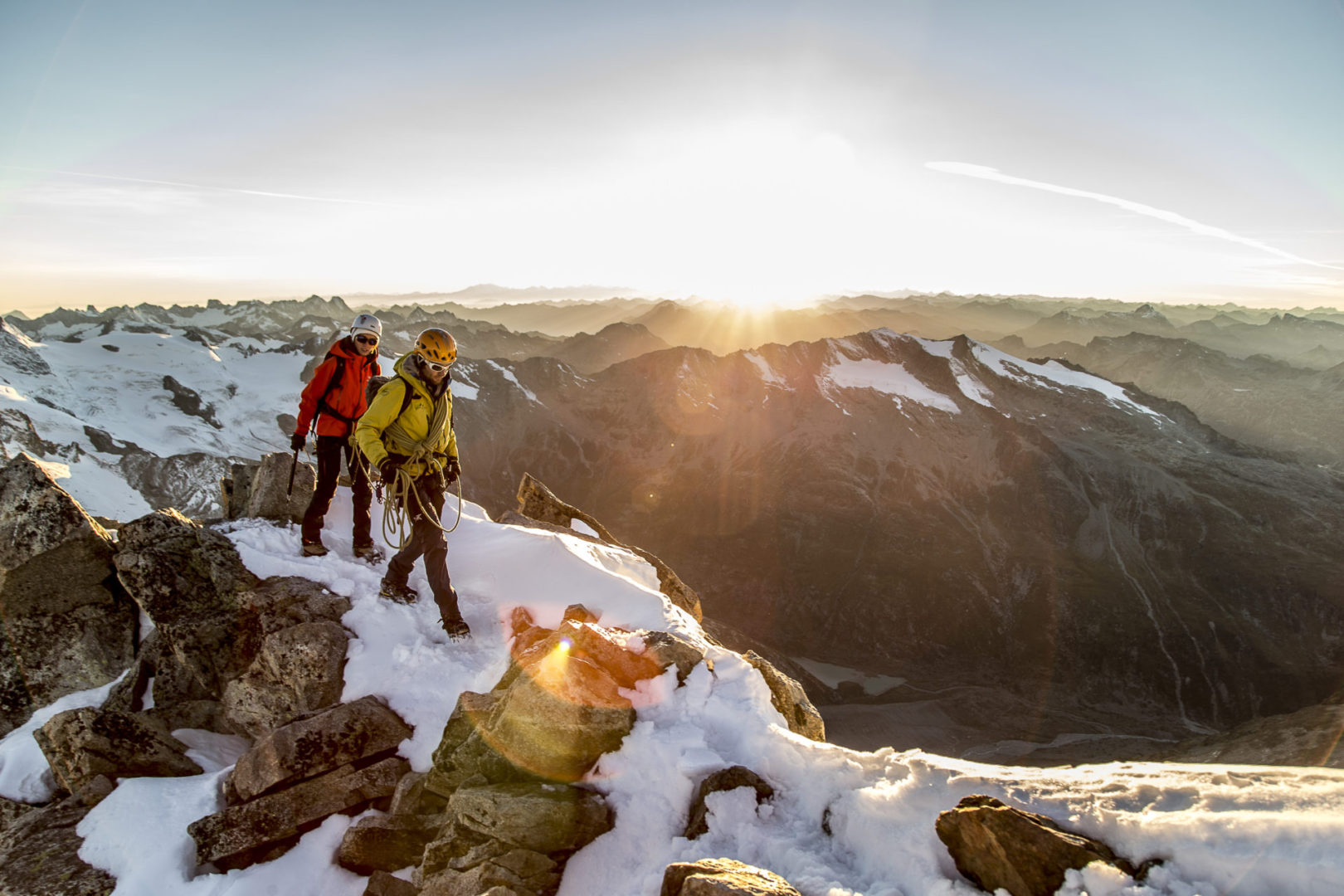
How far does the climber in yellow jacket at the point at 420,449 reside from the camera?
9.42 metres

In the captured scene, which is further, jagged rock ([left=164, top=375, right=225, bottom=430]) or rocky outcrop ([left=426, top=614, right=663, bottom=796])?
jagged rock ([left=164, top=375, right=225, bottom=430])

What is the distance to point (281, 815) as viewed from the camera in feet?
25.6

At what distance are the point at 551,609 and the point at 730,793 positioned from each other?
213 inches

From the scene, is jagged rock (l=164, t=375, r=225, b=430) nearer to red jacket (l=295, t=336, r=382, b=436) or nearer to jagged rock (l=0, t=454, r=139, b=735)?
jagged rock (l=0, t=454, r=139, b=735)

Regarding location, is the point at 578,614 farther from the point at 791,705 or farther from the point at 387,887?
the point at 387,887

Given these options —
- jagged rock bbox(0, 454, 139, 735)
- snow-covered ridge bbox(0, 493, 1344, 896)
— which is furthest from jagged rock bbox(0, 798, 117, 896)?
jagged rock bbox(0, 454, 139, 735)

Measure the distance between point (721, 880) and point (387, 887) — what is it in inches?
183

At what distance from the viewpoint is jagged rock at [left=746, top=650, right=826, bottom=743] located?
33.0ft

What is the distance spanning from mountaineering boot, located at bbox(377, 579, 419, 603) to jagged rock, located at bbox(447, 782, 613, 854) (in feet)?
16.2

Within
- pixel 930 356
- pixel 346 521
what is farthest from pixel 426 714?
pixel 930 356

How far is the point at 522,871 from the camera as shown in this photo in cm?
626

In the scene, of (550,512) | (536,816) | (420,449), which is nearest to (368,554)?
(420,449)

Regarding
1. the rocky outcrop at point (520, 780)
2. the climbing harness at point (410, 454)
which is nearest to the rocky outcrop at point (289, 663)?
the climbing harness at point (410, 454)

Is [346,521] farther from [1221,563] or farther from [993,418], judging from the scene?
[993,418]
